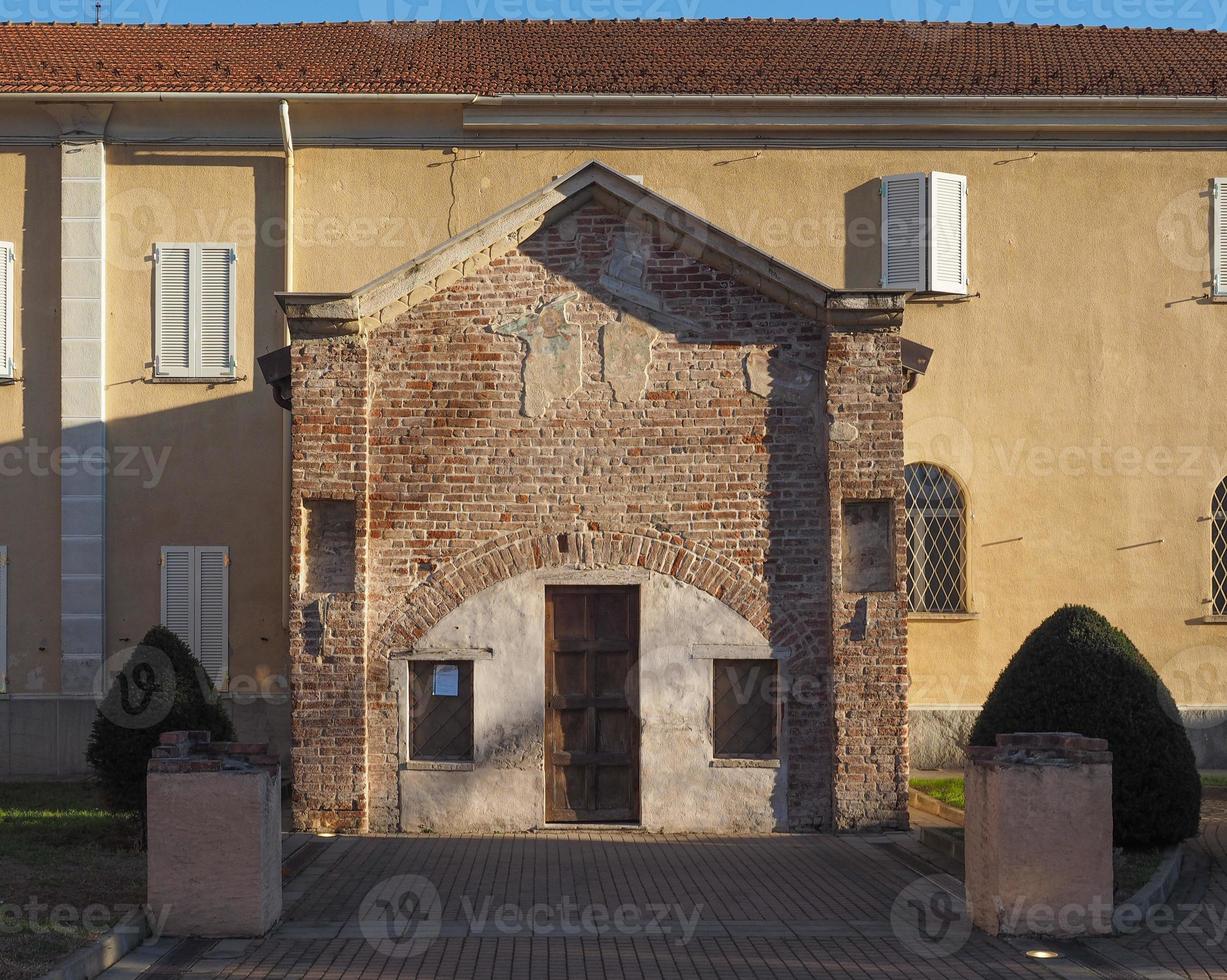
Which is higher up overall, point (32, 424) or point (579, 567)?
point (32, 424)

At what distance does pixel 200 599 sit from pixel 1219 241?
1353 centimetres

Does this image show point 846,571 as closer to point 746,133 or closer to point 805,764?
point 805,764

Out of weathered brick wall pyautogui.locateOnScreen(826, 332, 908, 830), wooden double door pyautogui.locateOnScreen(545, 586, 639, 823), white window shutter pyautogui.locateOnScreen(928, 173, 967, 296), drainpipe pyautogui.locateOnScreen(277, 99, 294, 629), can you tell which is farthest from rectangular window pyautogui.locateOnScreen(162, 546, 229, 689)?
white window shutter pyautogui.locateOnScreen(928, 173, 967, 296)

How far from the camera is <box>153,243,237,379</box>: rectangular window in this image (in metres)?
17.7

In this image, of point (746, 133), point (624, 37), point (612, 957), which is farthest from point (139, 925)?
point (624, 37)

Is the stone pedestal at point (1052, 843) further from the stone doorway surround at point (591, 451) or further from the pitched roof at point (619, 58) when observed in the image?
the pitched roof at point (619, 58)

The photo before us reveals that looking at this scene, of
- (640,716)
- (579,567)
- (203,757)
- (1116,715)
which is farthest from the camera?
(579,567)

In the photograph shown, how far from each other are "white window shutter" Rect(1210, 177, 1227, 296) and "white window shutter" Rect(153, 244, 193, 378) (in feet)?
42.2

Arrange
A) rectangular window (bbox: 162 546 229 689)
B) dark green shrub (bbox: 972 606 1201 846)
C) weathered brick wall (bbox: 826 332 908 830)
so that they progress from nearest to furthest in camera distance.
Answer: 1. dark green shrub (bbox: 972 606 1201 846)
2. weathered brick wall (bbox: 826 332 908 830)
3. rectangular window (bbox: 162 546 229 689)

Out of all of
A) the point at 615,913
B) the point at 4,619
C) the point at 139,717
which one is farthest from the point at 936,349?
the point at 4,619

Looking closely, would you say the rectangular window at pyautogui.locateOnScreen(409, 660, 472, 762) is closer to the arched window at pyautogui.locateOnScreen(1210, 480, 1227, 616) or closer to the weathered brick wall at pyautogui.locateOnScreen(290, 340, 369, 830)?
the weathered brick wall at pyautogui.locateOnScreen(290, 340, 369, 830)

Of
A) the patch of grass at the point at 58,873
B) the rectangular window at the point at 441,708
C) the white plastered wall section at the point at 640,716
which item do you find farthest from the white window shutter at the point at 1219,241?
the patch of grass at the point at 58,873

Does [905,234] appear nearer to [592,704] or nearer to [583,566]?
[583,566]

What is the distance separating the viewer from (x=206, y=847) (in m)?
9.09
